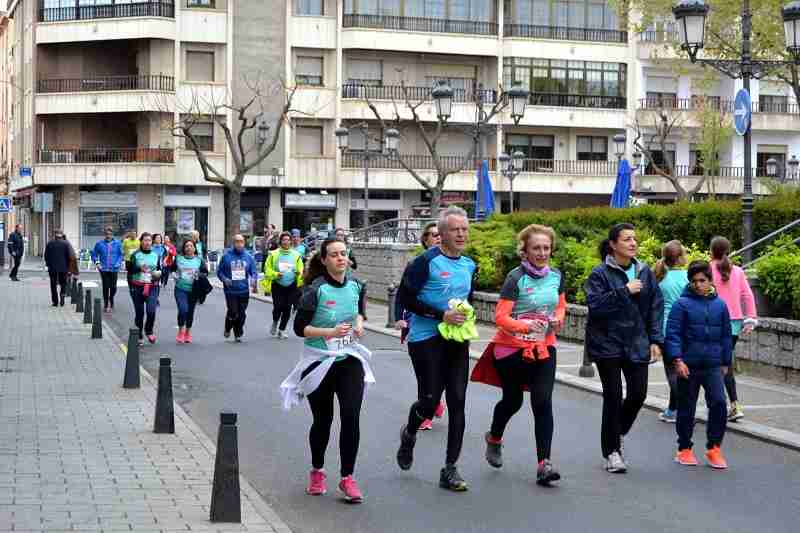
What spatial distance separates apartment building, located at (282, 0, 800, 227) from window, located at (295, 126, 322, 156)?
0.05m

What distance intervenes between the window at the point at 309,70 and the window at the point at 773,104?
2139 cm

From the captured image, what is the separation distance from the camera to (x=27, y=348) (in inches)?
753

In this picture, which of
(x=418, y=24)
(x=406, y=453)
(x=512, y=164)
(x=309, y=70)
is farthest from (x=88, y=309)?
(x=418, y=24)

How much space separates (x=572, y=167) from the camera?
61.5 metres

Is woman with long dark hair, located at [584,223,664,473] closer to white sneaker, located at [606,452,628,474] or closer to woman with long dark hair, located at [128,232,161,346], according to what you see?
white sneaker, located at [606,452,628,474]

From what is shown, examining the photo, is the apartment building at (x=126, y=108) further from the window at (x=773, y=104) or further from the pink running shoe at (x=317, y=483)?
the pink running shoe at (x=317, y=483)

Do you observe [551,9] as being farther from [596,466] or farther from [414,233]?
[596,466]

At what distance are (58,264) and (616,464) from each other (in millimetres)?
22309

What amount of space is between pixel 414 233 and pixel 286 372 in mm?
16619

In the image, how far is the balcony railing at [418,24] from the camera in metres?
59.0

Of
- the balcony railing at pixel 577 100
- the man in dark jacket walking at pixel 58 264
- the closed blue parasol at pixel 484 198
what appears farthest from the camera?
the balcony railing at pixel 577 100

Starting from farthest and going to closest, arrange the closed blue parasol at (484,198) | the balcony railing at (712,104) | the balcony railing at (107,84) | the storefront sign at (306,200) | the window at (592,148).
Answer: the window at (592,148) < the balcony railing at (712,104) < the storefront sign at (306,200) < the balcony railing at (107,84) < the closed blue parasol at (484,198)

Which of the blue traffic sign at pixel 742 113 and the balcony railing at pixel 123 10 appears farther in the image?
the balcony railing at pixel 123 10

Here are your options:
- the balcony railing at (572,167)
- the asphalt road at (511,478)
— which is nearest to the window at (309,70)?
the balcony railing at (572,167)
